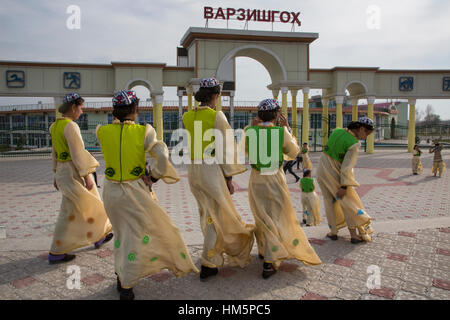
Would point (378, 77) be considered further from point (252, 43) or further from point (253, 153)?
point (253, 153)

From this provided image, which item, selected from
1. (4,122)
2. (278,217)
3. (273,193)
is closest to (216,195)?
(273,193)

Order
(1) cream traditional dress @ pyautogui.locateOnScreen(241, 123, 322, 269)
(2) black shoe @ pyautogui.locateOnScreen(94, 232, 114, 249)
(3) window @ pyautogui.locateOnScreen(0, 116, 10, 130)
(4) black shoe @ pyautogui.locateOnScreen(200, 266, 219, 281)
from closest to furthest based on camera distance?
(4) black shoe @ pyautogui.locateOnScreen(200, 266, 219, 281), (1) cream traditional dress @ pyautogui.locateOnScreen(241, 123, 322, 269), (2) black shoe @ pyautogui.locateOnScreen(94, 232, 114, 249), (3) window @ pyautogui.locateOnScreen(0, 116, 10, 130)

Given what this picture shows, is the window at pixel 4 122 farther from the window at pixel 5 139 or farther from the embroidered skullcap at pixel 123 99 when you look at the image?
the embroidered skullcap at pixel 123 99

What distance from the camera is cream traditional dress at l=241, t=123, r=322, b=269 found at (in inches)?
148

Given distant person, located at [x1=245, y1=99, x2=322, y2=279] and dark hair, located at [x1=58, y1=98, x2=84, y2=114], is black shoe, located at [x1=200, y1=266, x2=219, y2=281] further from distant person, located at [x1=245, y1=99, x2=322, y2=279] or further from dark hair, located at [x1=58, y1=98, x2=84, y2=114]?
dark hair, located at [x1=58, y1=98, x2=84, y2=114]

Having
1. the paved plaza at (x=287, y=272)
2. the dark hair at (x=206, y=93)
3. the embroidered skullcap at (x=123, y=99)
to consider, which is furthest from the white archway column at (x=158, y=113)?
the embroidered skullcap at (x=123, y=99)

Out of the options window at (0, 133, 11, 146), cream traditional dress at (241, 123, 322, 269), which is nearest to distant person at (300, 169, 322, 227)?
cream traditional dress at (241, 123, 322, 269)

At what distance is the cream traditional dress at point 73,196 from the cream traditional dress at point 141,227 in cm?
97

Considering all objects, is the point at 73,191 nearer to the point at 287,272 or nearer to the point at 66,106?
Result: the point at 66,106

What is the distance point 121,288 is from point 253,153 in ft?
6.14

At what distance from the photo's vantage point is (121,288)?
3307 millimetres

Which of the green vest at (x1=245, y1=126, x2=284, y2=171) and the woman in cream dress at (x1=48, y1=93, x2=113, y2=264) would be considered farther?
the woman in cream dress at (x1=48, y1=93, x2=113, y2=264)

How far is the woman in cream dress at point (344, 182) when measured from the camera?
15.3 feet

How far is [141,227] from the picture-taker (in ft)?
10.9
